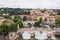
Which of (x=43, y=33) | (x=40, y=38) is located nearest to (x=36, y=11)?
(x=43, y=33)

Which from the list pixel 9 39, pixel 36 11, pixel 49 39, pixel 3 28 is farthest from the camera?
pixel 36 11

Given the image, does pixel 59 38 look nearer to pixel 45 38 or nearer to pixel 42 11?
pixel 45 38

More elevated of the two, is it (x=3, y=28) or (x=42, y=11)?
(x=3, y=28)

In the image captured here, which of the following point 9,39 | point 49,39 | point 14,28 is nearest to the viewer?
point 9,39

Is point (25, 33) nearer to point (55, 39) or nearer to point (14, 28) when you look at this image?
point (14, 28)

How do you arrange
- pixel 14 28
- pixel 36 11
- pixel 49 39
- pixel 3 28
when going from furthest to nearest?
pixel 36 11 < pixel 14 28 < pixel 3 28 < pixel 49 39

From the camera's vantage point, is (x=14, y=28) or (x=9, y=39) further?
(x=14, y=28)

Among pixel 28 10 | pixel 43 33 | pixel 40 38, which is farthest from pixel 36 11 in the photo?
pixel 40 38

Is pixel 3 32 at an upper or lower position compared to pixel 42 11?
upper

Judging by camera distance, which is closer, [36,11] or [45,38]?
[45,38]
